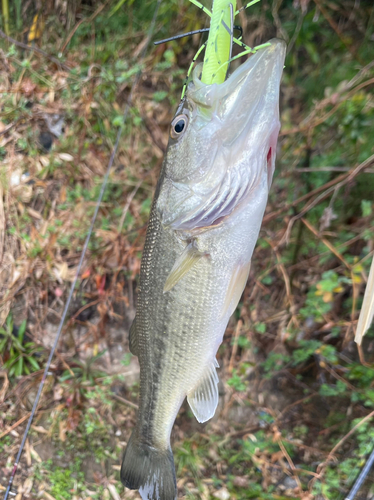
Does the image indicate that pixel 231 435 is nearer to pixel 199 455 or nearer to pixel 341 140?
pixel 199 455

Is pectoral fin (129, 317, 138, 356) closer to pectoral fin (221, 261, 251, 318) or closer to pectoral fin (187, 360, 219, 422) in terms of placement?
pectoral fin (187, 360, 219, 422)

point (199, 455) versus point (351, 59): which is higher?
point (351, 59)

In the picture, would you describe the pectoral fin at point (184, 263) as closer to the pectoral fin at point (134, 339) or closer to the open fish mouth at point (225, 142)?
the open fish mouth at point (225, 142)

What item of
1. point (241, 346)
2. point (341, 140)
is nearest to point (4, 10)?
point (341, 140)

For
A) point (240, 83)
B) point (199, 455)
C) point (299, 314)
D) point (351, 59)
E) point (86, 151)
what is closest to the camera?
point (240, 83)

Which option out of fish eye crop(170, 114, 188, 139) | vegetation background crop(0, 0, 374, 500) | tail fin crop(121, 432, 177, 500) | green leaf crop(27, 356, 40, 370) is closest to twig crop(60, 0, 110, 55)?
vegetation background crop(0, 0, 374, 500)

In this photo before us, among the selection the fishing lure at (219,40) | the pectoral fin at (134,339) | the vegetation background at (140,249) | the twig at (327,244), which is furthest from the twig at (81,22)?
the pectoral fin at (134,339)

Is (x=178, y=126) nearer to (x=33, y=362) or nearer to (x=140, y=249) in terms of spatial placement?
(x=140, y=249)
